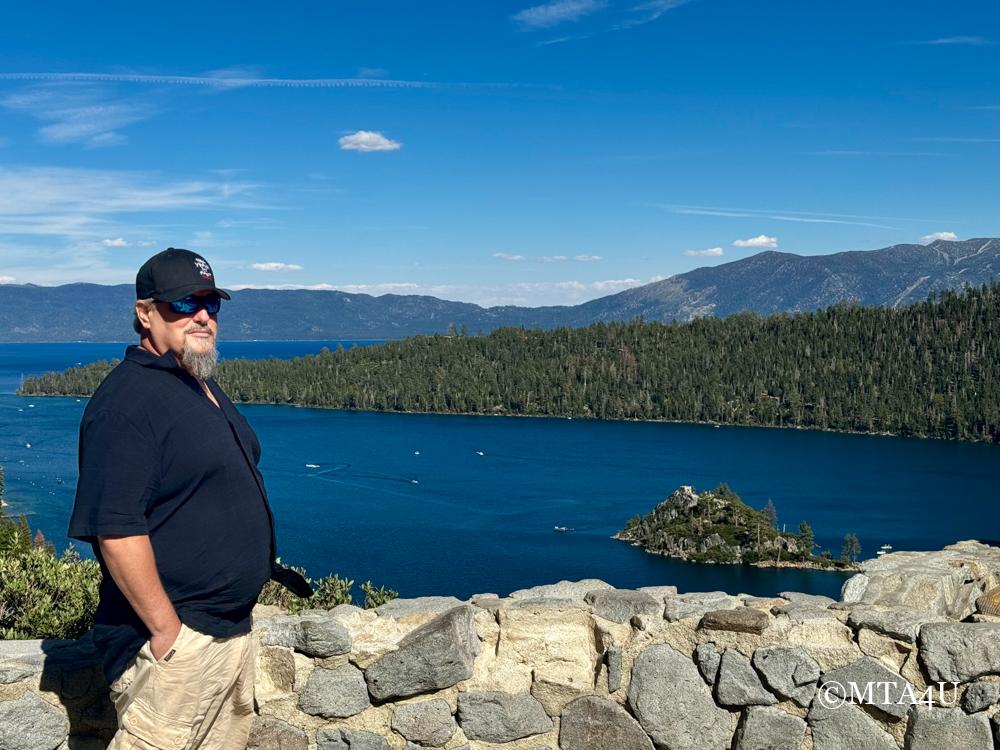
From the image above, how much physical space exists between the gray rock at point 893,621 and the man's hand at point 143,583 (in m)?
3.22

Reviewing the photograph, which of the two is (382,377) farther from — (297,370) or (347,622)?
(347,622)

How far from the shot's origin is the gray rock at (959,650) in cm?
423

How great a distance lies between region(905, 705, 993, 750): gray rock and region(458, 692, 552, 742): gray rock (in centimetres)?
179

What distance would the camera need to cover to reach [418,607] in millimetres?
5055

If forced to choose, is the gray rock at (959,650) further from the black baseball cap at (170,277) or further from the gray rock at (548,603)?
the black baseball cap at (170,277)

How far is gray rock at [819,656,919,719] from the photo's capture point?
173 inches

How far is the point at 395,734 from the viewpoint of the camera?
4.63 meters

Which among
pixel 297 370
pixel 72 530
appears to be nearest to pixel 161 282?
pixel 72 530

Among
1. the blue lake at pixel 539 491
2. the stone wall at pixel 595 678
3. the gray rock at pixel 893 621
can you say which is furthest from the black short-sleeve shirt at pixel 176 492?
the blue lake at pixel 539 491

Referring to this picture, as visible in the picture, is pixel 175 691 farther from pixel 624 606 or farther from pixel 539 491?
pixel 539 491

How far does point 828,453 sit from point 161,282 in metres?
120

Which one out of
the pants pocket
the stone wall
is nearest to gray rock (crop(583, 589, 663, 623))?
the stone wall

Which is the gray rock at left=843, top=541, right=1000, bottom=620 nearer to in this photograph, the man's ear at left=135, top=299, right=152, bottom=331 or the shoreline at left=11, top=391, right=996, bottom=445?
the man's ear at left=135, top=299, right=152, bottom=331

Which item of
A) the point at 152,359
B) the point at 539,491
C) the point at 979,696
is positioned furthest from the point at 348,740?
the point at 539,491
